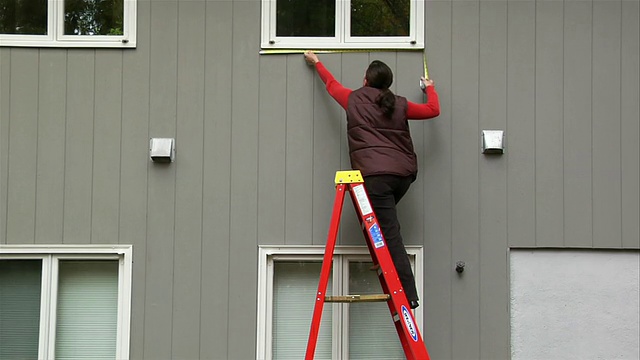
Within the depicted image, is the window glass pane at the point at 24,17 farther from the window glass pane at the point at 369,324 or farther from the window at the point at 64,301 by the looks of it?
the window glass pane at the point at 369,324

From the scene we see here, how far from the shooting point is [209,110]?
16.1 feet

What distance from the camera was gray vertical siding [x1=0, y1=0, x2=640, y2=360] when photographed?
4.80 metres

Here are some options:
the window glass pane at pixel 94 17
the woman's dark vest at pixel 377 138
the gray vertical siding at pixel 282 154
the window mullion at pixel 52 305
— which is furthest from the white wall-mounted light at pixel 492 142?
the window mullion at pixel 52 305

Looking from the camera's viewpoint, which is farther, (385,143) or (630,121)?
(630,121)

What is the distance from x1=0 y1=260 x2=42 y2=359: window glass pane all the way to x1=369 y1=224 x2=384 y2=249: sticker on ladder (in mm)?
2104

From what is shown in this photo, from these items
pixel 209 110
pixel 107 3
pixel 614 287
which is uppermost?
pixel 107 3

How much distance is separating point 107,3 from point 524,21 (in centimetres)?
266

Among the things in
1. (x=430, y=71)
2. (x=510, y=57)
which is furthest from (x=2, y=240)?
(x=510, y=57)

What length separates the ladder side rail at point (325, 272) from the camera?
4.36 meters

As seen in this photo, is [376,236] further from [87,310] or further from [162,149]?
[87,310]

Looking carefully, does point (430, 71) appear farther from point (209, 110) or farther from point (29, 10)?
point (29, 10)

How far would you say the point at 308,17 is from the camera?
16.4 ft

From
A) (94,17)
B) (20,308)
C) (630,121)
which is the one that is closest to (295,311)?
(20,308)

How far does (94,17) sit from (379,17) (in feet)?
6.01
